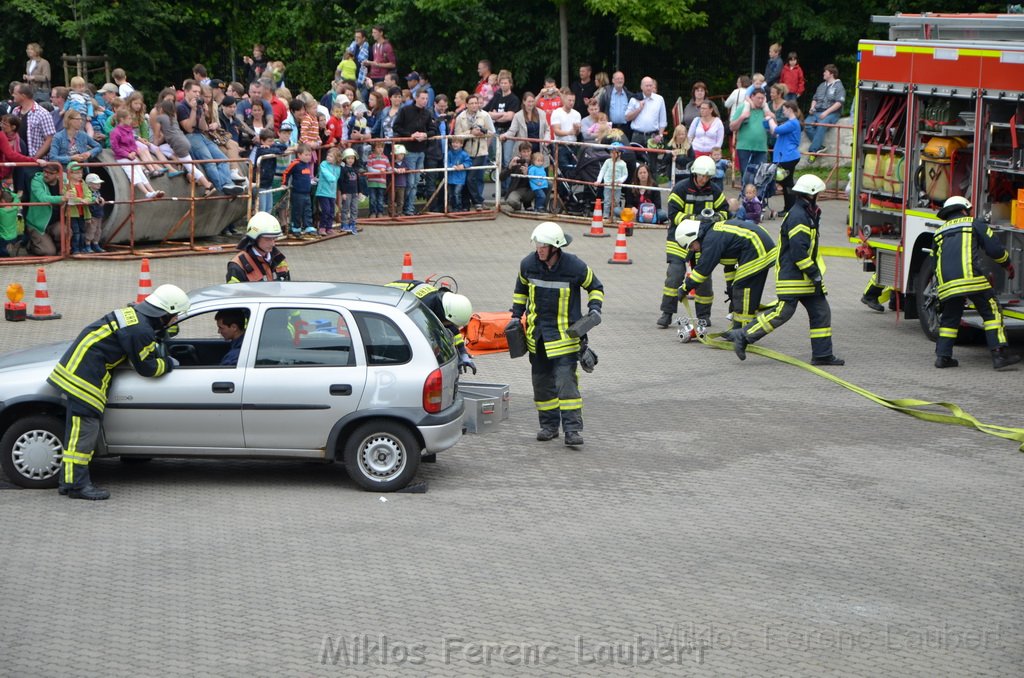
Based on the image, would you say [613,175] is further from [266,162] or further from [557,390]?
[557,390]

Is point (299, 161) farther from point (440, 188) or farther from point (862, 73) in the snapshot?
point (862, 73)

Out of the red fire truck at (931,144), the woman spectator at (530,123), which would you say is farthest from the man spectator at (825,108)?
the red fire truck at (931,144)

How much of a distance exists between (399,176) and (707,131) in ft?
15.4

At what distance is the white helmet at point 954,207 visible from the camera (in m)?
14.5

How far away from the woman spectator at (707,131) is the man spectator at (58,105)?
9.20 meters

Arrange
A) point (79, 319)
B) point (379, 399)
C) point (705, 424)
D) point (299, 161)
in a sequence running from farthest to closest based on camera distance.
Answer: point (299, 161) → point (79, 319) → point (705, 424) → point (379, 399)

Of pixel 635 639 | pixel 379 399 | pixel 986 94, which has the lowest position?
pixel 635 639

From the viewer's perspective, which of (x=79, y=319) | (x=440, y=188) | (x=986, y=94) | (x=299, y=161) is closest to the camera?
(x=986, y=94)

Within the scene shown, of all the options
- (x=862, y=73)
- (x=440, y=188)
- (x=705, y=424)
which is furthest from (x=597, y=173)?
(x=705, y=424)

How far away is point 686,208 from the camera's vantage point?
16.2m

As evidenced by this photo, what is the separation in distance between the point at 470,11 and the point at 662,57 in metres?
4.05

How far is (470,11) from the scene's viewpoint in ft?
92.7

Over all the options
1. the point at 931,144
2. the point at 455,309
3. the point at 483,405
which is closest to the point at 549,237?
the point at 455,309

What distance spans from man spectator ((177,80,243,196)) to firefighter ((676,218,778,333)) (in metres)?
7.41
